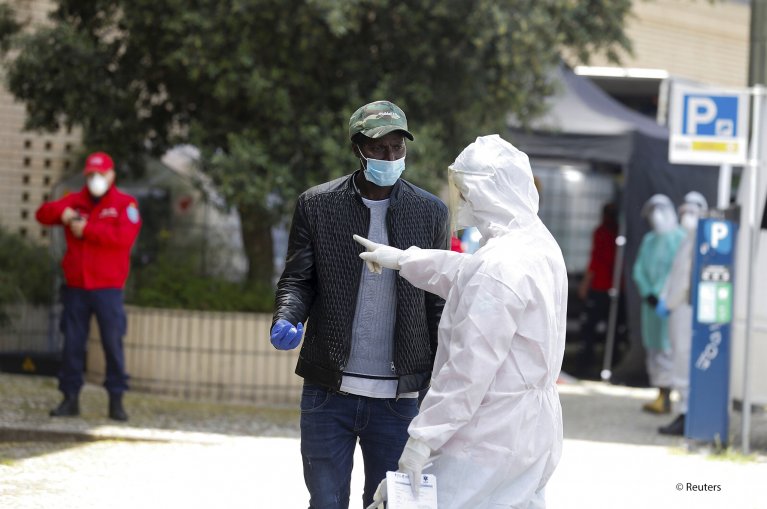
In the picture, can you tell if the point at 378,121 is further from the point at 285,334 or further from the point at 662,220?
the point at 662,220

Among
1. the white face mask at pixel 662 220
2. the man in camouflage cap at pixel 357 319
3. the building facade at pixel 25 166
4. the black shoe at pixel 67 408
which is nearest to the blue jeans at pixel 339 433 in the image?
the man in camouflage cap at pixel 357 319

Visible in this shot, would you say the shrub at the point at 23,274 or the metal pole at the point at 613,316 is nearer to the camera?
the shrub at the point at 23,274

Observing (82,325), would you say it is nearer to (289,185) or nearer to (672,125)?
(289,185)

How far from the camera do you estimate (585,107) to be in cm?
1251

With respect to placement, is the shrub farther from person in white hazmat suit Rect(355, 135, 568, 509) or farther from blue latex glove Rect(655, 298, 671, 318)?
person in white hazmat suit Rect(355, 135, 568, 509)

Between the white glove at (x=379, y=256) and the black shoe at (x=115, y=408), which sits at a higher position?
the white glove at (x=379, y=256)

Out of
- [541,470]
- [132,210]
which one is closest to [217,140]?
[132,210]

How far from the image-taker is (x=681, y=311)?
9797 millimetres

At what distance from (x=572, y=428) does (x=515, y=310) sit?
6.20 metres

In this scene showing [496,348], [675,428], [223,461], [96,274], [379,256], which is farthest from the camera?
[675,428]

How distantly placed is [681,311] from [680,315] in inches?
1.5

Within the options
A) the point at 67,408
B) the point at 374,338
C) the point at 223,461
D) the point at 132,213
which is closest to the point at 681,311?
the point at 223,461

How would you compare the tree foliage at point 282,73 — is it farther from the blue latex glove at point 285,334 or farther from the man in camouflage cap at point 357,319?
the blue latex glove at point 285,334

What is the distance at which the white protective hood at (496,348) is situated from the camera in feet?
10.9
